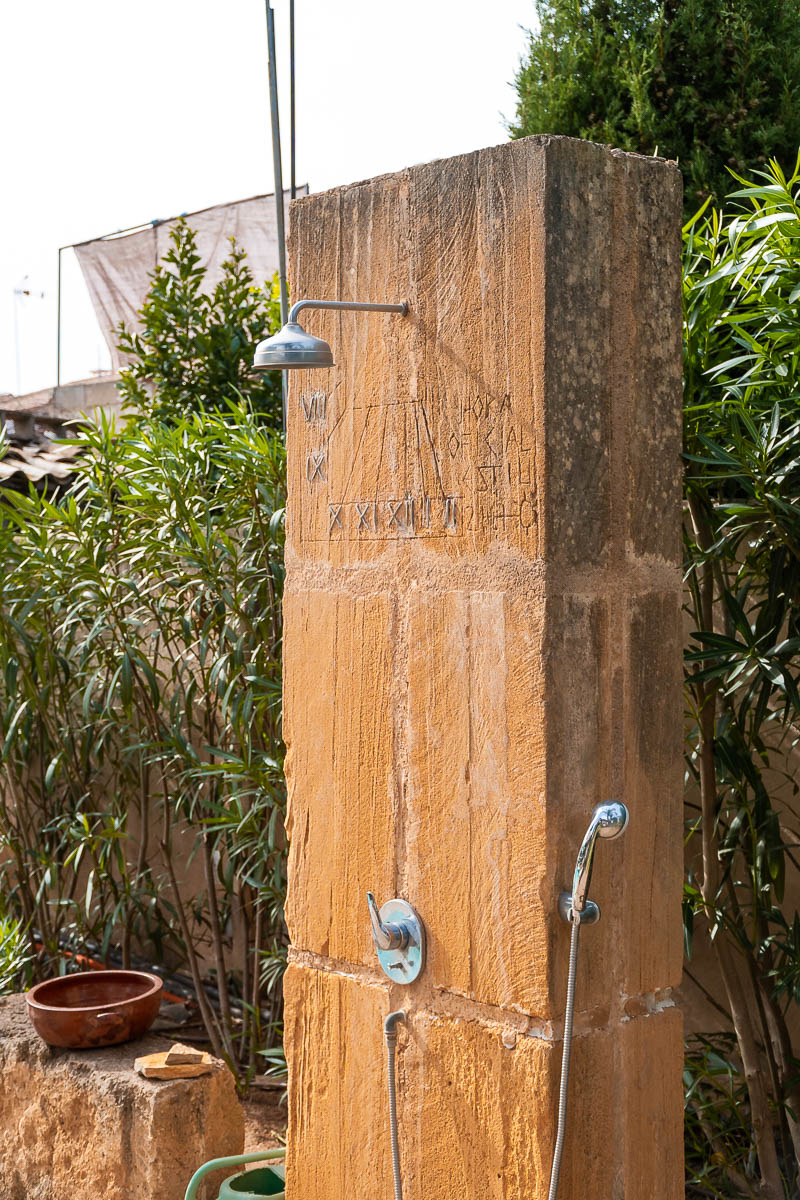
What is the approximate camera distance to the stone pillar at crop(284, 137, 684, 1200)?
7.12 ft

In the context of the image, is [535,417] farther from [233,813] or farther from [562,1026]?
[233,813]

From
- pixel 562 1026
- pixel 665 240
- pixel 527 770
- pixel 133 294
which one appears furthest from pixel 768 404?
pixel 133 294

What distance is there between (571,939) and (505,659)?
1.53 feet

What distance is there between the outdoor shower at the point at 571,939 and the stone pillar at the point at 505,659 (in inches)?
1.1

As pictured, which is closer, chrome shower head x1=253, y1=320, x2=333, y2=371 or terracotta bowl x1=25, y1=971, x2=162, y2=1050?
chrome shower head x1=253, y1=320, x2=333, y2=371

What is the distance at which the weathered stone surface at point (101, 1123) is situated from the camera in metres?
3.41

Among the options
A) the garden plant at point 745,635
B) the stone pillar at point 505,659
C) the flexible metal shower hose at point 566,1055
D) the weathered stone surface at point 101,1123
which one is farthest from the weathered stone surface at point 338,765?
the weathered stone surface at point 101,1123

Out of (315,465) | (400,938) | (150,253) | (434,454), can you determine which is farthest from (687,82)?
(150,253)

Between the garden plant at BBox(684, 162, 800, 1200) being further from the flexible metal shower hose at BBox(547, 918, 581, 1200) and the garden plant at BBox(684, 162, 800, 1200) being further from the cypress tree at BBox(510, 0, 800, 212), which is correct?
the cypress tree at BBox(510, 0, 800, 212)

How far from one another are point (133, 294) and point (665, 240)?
11668 mm

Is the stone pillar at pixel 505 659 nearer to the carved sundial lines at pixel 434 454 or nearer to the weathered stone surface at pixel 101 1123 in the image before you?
the carved sundial lines at pixel 434 454

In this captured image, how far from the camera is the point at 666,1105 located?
235 centimetres

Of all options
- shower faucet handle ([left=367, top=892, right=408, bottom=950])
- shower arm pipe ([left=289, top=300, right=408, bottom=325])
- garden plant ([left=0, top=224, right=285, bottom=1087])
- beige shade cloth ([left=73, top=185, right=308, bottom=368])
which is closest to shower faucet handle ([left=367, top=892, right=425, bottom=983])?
shower faucet handle ([left=367, top=892, right=408, bottom=950])

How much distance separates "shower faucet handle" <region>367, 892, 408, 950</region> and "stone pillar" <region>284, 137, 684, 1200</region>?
57mm
